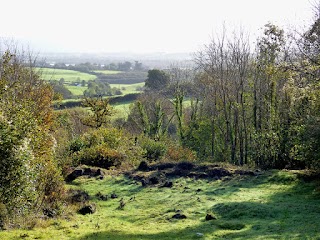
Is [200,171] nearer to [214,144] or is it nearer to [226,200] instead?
[226,200]

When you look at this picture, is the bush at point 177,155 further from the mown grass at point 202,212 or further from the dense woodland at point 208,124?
the mown grass at point 202,212

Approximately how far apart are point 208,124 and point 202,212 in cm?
2339

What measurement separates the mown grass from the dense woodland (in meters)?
1.34

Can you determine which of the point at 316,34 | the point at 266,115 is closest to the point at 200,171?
the point at 266,115

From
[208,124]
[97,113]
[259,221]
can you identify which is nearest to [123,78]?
[97,113]

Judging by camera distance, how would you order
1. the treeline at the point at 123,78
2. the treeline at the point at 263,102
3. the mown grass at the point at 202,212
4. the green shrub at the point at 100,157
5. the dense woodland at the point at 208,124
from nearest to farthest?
the dense woodland at the point at 208,124 < the mown grass at the point at 202,212 < the treeline at the point at 263,102 < the green shrub at the point at 100,157 < the treeline at the point at 123,78

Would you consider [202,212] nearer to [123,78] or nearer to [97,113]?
[97,113]

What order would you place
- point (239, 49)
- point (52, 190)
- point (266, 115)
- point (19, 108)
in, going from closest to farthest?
point (19, 108) → point (52, 190) → point (266, 115) → point (239, 49)

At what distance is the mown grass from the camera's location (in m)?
12.1

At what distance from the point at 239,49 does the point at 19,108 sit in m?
20.7

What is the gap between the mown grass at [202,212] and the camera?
1208 centimetres

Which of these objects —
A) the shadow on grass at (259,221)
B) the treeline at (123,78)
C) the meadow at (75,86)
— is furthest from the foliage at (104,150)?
the treeline at (123,78)

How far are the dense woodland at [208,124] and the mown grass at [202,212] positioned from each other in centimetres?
134

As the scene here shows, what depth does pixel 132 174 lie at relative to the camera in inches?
880
